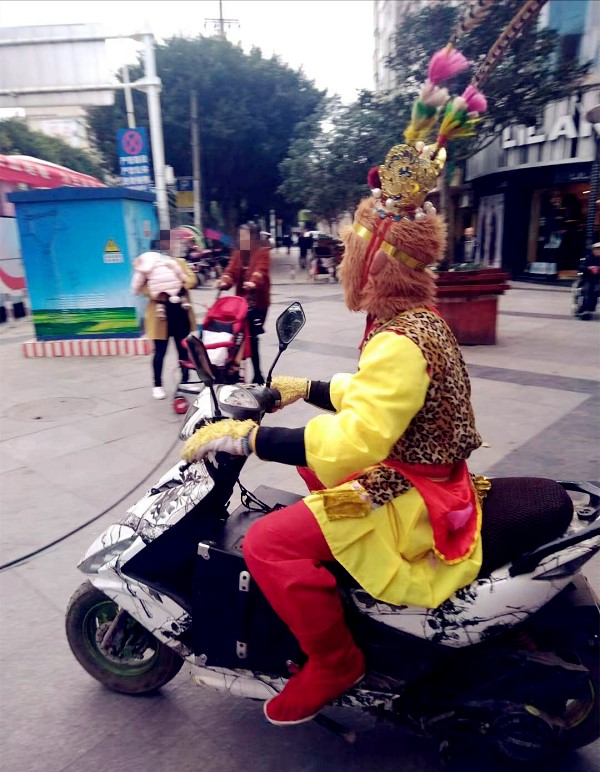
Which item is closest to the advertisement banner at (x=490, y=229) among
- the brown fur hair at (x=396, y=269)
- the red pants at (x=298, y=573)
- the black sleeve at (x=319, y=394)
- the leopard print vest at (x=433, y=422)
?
the black sleeve at (x=319, y=394)

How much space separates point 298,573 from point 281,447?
0.38m

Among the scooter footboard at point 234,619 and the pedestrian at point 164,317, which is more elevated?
the pedestrian at point 164,317

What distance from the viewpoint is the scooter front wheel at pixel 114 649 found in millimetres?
2434

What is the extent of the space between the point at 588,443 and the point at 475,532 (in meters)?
3.49

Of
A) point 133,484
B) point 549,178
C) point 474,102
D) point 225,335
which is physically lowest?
point 133,484

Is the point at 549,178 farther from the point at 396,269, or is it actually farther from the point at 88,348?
the point at 396,269

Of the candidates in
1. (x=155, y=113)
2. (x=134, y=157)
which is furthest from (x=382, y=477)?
(x=134, y=157)

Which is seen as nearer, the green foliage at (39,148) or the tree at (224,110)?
the tree at (224,110)

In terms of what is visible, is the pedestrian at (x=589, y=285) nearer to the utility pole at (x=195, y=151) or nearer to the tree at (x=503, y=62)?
the tree at (x=503, y=62)

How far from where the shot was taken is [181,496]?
2203 millimetres

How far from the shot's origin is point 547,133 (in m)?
17.5

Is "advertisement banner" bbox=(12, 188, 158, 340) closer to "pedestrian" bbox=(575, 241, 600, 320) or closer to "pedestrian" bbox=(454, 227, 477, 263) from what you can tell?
"pedestrian" bbox=(575, 241, 600, 320)

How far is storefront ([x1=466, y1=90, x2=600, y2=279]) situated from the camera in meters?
16.8

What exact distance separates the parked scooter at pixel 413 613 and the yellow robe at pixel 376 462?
104 millimetres
